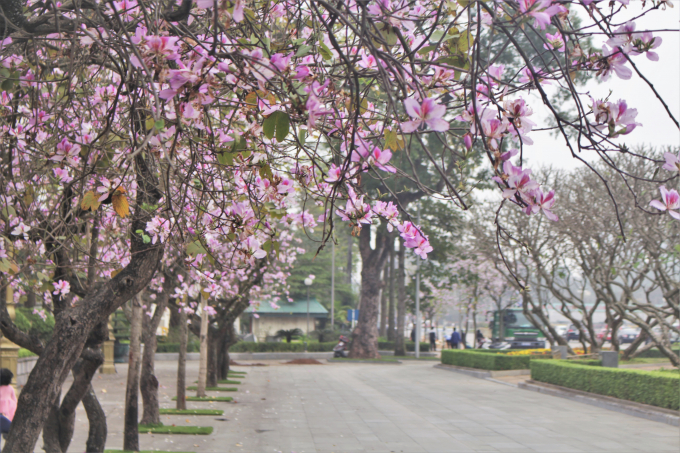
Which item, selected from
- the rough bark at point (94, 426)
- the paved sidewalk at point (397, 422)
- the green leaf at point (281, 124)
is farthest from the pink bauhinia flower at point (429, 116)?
the paved sidewalk at point (397, 422)

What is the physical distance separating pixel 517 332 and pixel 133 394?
3119cm

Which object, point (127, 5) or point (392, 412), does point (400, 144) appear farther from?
point (392, 412)

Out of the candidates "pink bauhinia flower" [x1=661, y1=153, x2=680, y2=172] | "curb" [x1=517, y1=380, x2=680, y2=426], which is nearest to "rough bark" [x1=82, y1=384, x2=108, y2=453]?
"pink bauhinia flower" [x1=661, y1=153, x2=680, y2=172]

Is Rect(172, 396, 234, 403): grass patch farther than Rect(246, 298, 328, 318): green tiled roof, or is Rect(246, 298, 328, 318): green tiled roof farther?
Rect(246, 298, 328, 318): green tiled roof

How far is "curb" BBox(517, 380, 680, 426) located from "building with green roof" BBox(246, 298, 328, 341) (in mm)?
26934

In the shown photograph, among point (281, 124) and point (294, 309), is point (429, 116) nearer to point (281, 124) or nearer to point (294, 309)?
point (281, 124)

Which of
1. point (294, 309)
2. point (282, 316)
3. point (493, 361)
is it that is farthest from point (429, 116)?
point (282, 316)

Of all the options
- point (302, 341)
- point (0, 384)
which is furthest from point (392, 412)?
point (302, 341)

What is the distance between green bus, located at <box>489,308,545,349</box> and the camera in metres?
36.3

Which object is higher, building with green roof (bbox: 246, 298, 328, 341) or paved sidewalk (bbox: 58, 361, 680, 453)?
building with green roof (bbox: 246, 298, 328, 341)

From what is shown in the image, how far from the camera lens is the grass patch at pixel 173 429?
10750 mm

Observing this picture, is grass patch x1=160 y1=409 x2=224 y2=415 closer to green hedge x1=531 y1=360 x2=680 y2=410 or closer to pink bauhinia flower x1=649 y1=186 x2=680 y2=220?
green hedge x1=531 y1=360 x2=680 y2=410

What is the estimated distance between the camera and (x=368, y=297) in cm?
3195

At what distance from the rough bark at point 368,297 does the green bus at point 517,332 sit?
876 centimetres
